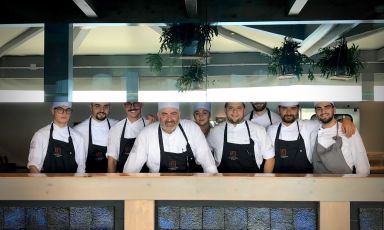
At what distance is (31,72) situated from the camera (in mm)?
4273

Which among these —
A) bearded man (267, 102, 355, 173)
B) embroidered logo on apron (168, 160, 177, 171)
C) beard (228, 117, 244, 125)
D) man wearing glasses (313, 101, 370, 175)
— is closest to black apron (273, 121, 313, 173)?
bearded man (267, 102, 355, 173)

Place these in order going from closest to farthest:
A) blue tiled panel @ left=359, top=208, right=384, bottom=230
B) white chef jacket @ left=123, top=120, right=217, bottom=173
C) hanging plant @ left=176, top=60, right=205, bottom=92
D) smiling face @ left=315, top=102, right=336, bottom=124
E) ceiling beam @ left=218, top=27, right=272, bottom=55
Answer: blue tiled panel @ left=359, top=208, right=384, bottom=230 → white chef jacket @ left=123, top=120, right=217, bottom=173 → smiling face @ left=315, top=102, right=336, bottom=124 → ceiling beam @ left=218, top=27, right=272, bottom=55 → hanging plant @ left=176, top=60, right=205, bottom=92

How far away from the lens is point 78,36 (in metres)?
3.71

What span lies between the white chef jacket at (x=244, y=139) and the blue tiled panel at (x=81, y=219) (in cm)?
129

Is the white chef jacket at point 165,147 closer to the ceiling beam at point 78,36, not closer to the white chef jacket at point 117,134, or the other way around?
the white chef jacket at point 117,134

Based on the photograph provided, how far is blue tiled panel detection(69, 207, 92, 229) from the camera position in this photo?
5.54 ft

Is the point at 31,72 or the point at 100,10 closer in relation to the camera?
the point at 100,10

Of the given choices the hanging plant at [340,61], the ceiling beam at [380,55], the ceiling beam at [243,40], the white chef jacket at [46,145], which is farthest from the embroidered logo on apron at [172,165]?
the ceiling beam at [380,55]

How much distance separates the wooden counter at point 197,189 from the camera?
1630 mm

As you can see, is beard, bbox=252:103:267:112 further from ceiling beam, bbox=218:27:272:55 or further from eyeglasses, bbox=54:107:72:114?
eyeglasses, bbox=54:107:72:114

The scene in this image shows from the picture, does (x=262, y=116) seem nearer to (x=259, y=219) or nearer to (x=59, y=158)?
(x=59, y=158)

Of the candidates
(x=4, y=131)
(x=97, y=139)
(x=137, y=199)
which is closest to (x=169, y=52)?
(x=97, y=139)

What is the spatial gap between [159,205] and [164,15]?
6.39ft

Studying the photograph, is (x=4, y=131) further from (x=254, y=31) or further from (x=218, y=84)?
(x=254, y=31)
